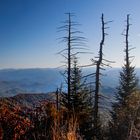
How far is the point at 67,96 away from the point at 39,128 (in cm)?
2334

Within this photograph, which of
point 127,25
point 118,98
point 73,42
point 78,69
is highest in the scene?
point 127,25

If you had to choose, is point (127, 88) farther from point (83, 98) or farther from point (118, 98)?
point (83, 98)

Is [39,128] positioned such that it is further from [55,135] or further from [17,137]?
[55,135]

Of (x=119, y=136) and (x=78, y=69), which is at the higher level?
(x=78, y=69)

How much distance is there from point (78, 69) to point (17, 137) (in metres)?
29.3

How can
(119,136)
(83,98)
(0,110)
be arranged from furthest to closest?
(83,98), (119,136), (0,110)

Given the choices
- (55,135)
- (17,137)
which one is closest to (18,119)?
(17,137)

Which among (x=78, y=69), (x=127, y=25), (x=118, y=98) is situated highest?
(x=127, y=25)

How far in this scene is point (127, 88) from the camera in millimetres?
39375

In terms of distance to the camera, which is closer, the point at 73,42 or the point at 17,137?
the point at 17,137

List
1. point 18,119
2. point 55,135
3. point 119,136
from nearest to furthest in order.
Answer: point 55,135 → point 18,119 → point 119,136

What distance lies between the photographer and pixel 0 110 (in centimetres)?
905

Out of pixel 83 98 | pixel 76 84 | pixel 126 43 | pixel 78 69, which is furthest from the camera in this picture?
pixel 126 43

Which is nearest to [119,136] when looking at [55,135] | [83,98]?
[55,135]
